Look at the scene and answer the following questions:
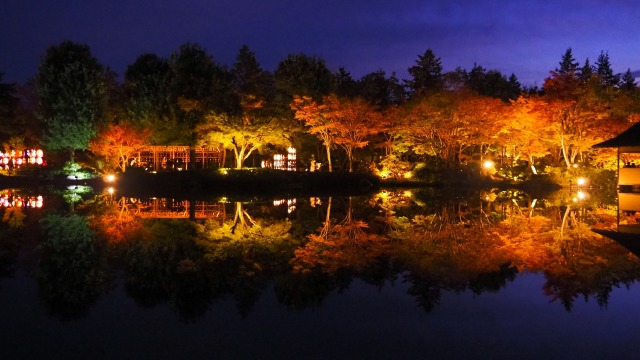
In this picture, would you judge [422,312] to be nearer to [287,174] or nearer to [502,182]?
[287,174]

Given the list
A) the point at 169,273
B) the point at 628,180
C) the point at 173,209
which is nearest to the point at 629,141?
the point at 628,180

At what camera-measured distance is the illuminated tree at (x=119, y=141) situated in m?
34.4

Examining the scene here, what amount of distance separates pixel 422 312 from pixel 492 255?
4390mm

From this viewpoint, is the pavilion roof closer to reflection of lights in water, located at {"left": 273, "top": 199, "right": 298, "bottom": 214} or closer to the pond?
the pond

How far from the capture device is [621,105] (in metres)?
29.3

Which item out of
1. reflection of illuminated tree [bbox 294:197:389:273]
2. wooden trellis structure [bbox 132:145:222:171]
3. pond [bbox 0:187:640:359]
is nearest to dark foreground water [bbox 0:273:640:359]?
pond [bbox 0:187:640:359]

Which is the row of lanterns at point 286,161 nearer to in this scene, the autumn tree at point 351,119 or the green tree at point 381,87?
the autumn tree at point 351,119

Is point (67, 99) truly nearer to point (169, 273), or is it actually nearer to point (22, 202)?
point (22, 202)

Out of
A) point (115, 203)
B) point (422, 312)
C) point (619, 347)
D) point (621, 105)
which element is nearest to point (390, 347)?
point (422, 312)

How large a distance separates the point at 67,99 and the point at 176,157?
845 centimetres

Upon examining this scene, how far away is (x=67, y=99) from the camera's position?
37.2 meters

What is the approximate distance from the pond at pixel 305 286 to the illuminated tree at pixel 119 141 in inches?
701

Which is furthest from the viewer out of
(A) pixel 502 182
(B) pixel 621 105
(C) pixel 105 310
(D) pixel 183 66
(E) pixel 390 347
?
(D) pixel 183 66

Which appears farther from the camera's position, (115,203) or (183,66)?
(183,66)
